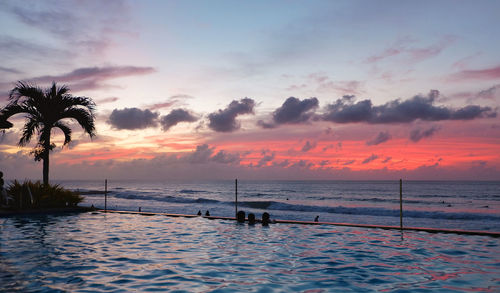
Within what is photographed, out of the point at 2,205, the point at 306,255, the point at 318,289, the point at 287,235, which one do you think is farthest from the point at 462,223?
the point at 2,205

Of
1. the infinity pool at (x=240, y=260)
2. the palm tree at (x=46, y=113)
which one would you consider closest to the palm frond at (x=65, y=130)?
the palm tree at (x=46, y=113)

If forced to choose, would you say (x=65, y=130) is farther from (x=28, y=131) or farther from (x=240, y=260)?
(x=240, y=260)

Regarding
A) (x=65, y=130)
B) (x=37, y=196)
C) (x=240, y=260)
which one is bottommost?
(x=240, y=260)

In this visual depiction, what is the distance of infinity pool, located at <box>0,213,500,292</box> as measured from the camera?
6867mm

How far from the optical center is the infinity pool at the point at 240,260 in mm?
6867

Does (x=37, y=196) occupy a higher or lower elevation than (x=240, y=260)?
higher

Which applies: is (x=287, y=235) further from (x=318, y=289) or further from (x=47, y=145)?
(x=47, y=145)

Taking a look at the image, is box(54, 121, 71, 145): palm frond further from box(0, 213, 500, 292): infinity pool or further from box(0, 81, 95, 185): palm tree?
box(0, 213, 500, 292): infinity pool

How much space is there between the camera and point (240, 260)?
8.91 meters

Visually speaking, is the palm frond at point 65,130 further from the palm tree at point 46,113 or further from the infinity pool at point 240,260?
the infinity pool at point 240,260

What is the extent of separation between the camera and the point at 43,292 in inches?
246

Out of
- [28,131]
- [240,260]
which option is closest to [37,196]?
[28,131]

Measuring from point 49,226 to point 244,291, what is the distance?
11167mm

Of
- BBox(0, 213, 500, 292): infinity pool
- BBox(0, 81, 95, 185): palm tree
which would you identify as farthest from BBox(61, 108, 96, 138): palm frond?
BBox(0, 213, 500, 292): infinity pool
